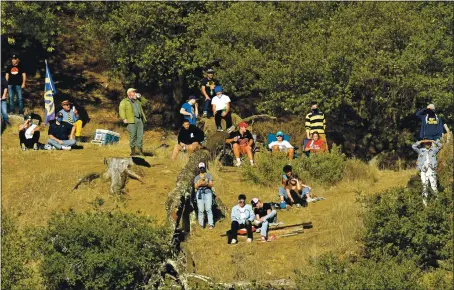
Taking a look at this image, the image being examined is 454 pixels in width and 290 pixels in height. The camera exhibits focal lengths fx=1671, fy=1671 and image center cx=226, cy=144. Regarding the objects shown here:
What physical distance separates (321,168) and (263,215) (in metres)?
4.66

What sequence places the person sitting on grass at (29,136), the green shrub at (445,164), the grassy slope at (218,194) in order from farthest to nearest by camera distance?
1. the person sitting on grass at (29,136)
2. the green shrub at (445,164)
3. the grassy slope at (218,194)

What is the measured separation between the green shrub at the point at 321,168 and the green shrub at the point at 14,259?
730 centimetres

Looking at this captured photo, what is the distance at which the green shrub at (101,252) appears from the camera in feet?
106

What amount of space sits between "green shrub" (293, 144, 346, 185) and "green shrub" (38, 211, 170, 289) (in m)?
6.36

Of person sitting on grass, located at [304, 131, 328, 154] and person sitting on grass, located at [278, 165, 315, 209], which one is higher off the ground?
person sitting on grass, located at [304, 131, 328, 154]

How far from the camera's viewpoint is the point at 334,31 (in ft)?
156

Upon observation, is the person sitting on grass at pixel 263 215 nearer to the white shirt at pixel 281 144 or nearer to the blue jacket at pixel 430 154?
the blue jacket at pixel 430 154

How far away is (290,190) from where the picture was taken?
3628cm

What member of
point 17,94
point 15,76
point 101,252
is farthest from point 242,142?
point 17,94

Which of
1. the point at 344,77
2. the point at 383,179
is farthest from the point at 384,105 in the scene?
the point at 383,179

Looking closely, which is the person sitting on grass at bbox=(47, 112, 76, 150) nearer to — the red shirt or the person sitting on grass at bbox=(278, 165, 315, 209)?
the red shirt

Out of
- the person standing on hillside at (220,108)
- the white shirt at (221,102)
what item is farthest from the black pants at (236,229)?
the white shirt at (221,102)

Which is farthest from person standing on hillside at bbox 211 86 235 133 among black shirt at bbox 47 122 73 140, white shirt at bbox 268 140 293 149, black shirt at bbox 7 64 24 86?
black shirt at bbox 7 64 24 86

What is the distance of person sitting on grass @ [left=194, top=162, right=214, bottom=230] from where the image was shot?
114 ft
